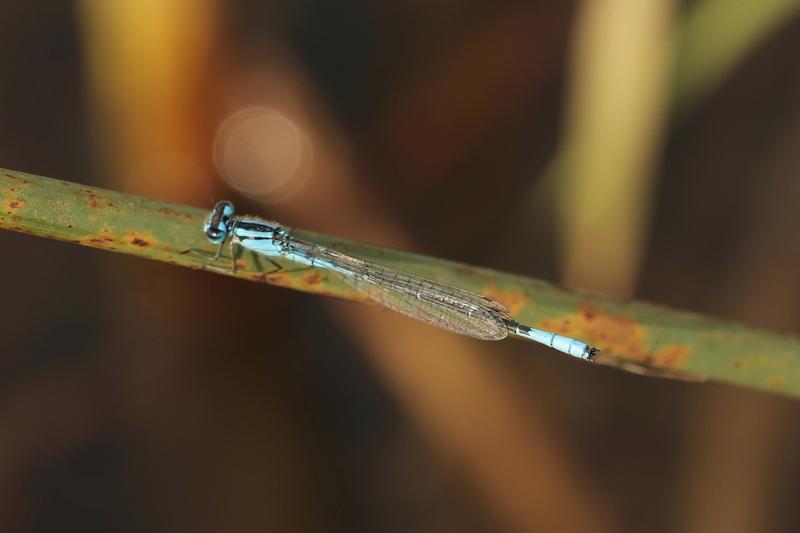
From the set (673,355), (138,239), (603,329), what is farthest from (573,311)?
(138,239)

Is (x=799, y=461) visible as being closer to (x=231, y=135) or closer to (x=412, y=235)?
(x=412, y=235)

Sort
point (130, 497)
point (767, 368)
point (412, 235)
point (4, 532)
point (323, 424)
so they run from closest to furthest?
point (767, 368) < point (4, 532) < point (130, 497) < point (323, 424) < point (412, 235)

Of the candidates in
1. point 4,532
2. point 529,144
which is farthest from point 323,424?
point 529,144

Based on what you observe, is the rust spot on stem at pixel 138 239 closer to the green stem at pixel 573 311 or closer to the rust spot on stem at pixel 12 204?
the green stem at pixel 573 311

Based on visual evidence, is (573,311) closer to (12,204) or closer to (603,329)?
(603,329)

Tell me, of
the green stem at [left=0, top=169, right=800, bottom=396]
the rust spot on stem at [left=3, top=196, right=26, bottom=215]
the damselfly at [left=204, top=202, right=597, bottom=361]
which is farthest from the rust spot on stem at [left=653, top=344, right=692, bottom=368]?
the rust spot on stem at [left=3, top=196, right=26, bottom=215]
